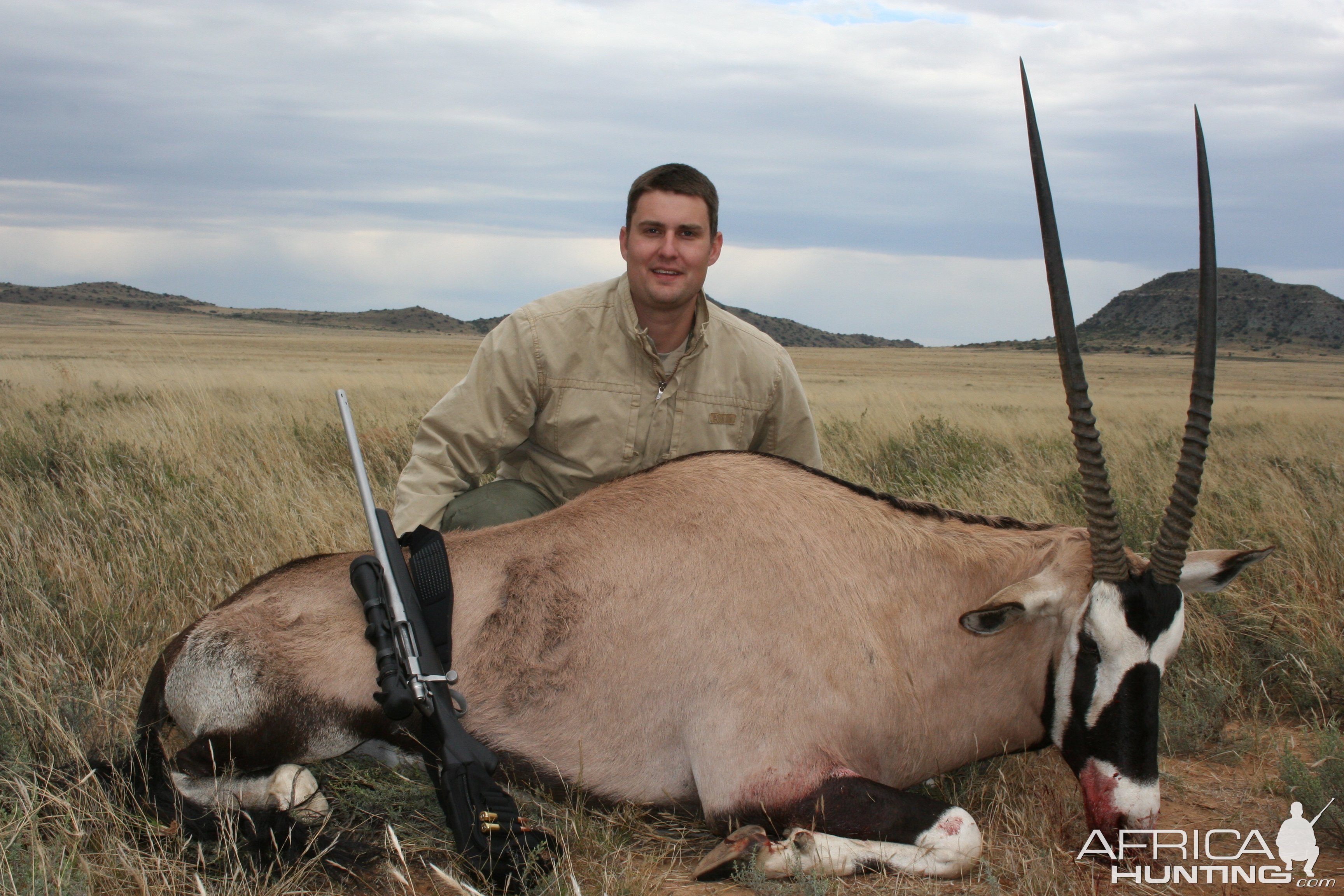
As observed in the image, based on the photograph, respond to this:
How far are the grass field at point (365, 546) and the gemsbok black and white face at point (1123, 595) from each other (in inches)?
13.0

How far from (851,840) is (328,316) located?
12385cm

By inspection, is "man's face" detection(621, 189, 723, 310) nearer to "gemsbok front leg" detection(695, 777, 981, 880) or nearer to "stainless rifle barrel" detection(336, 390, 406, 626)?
"stainless rifle barrel" detection(336, 390, 406, 626)

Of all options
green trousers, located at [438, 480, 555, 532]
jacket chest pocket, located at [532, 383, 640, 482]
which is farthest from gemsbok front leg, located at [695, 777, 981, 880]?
jacket chest pocket, located at [532, 383, 640, 482]

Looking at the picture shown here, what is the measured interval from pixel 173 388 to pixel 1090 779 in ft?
47.3

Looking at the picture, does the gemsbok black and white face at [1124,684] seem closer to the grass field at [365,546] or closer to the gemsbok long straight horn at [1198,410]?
the gemsbok long straight horn at [1198,410]

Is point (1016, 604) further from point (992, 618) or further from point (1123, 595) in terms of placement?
point (1123, 595)

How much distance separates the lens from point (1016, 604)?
10.0 feet

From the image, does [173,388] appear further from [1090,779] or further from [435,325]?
[435,325]

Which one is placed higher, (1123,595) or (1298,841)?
(1123,595)

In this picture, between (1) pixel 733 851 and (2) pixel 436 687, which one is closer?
(1) pixel 733 851

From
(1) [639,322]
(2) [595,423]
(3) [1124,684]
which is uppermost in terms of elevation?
(1) [639,322]

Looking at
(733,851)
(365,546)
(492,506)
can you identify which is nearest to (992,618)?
(733,851)

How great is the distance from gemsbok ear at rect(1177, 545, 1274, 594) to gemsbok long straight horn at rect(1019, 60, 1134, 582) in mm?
147

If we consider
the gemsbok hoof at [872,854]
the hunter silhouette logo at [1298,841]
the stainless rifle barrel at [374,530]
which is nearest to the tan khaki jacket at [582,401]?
the stainless rifle barrel at [374,530]
